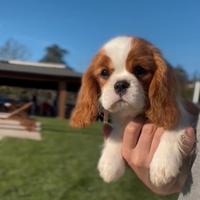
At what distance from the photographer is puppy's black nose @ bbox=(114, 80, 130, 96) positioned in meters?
2.28

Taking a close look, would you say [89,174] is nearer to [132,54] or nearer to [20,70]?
[132,54]

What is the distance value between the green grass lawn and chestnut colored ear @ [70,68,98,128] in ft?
15.2

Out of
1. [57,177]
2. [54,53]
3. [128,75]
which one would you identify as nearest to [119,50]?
[128,75]

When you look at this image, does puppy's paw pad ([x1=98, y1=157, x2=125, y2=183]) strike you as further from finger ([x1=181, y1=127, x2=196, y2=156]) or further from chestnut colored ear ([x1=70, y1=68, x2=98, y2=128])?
finger ([x1=181, y1=127, x2=196, y2=156])

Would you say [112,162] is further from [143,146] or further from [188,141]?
[188,141]

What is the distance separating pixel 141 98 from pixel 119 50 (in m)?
0.24

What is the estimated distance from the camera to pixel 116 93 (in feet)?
7.66

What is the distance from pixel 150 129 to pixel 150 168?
0.18 m

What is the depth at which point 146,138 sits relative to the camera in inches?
89.7

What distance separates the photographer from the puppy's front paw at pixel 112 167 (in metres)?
2.51

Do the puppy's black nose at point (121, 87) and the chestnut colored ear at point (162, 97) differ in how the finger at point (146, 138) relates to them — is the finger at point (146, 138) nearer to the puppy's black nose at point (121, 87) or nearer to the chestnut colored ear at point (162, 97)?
the chestnut colored ear at point (162, 97)

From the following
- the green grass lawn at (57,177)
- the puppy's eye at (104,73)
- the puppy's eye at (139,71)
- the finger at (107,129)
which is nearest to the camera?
the puppy's eye at (139,71)

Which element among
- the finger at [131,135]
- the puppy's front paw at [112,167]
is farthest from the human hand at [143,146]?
the puppy's front paw at [112,167]

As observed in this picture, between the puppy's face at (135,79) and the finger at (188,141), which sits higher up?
the puppy's face at (135,79)
